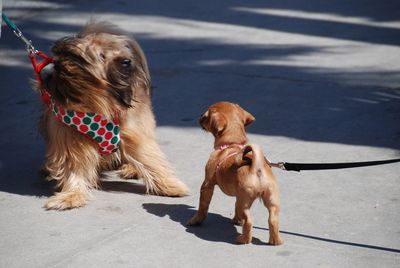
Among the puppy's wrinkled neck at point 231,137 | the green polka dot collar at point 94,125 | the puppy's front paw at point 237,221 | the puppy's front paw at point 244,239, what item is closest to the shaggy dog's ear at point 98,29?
the green polka dot collar at point 94,125

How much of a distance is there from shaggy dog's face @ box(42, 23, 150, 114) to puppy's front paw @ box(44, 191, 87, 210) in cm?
60

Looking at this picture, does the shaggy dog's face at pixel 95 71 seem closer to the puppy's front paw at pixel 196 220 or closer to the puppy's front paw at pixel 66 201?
the puppy's front paw at pixel 66 201

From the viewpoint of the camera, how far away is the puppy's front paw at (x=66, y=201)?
5.42 meters

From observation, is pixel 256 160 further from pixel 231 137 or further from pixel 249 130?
pixel 249 130

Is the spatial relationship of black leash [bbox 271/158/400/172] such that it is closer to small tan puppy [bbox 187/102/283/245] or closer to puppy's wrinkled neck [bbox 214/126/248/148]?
small tan puppy [bbox 187/102/283/245]

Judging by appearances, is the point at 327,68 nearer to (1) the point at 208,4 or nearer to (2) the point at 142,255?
(1) the point at 208,4

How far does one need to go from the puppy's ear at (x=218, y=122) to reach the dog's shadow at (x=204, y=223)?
0.61 m

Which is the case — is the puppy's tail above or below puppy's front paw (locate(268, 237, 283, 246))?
above

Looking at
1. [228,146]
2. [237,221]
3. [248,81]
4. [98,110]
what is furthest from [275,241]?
[248,81]

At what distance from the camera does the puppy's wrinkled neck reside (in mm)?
4879

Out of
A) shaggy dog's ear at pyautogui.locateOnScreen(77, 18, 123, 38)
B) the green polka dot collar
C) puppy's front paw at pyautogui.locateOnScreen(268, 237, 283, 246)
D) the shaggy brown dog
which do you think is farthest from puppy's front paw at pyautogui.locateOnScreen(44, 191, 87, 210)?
puppy's front paw at pyautogui.locateOnScreen(268, 237, 283, 246)

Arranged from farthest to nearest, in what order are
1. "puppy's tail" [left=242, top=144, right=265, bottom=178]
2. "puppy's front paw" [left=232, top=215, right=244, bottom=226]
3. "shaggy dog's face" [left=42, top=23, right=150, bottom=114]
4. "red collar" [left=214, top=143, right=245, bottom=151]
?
"shaggy dog's face" [left=42, top=23, right=150, bottom=114], "puppy's front paw" [left=232, top=215, right=244, bottom=226], "red collar" [left=214, top=143, right=245, bottom=151], "puppy's tail" [left=242, top=144, right=265, bottom=178]

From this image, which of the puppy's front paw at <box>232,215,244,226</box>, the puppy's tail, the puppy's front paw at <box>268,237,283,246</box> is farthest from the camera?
the puppy's front paw at <box>232,215,244,226</box>

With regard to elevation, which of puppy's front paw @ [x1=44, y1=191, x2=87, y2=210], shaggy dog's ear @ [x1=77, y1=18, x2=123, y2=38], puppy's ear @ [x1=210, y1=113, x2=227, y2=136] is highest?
shaggy dog's ear @ [x1=77, y1=18, x2=123, y2=38]
